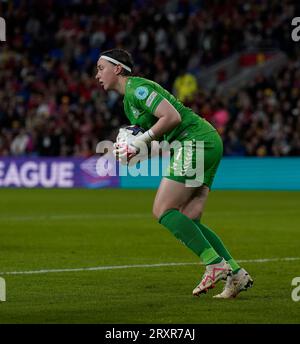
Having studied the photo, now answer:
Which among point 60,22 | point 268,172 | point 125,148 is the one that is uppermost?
point 125,148

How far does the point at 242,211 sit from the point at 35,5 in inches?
744

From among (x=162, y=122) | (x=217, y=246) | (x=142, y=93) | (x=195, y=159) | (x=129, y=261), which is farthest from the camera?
(x=129, y=261)

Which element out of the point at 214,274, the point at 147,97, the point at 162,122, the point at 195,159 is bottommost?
the point at 214,274

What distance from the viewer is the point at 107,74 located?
363 inches

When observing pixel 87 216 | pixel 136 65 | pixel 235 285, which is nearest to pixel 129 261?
pixel 235 285

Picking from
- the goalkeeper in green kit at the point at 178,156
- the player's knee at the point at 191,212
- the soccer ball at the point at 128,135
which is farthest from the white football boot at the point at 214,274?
the soccer ball at the point at 128,135

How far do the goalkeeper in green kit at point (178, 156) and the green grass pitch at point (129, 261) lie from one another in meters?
0.30

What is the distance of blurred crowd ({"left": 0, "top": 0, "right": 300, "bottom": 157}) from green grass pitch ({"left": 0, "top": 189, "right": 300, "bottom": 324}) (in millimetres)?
6095

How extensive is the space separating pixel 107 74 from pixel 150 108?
73cm

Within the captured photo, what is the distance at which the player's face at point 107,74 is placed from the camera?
9188 mm

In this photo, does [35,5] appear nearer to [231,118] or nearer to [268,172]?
[231,118]

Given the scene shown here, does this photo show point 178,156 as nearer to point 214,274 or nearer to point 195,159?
point 195,159

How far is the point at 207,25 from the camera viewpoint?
33344mm
